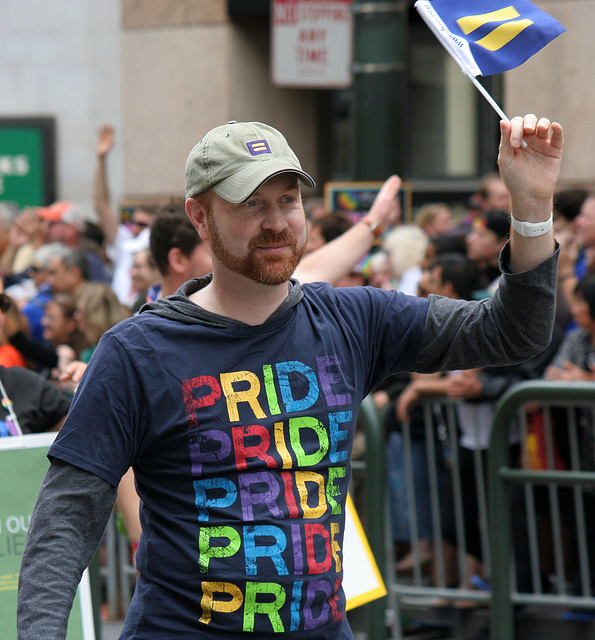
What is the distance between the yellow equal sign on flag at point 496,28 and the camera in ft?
9.04

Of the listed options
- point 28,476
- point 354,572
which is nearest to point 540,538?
point 354,572

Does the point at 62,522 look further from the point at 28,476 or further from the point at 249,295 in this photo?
the point at 28,476

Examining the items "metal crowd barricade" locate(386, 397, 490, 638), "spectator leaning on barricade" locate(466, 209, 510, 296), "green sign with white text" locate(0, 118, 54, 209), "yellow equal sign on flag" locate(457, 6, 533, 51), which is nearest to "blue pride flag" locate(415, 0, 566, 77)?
"yellow equal sign on flag" locate(457, 6, 533, 51)

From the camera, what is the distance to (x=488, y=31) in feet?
9.07

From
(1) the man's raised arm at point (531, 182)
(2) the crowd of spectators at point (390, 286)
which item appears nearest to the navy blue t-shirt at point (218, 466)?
(1) the man's raised arm at point (531, 182)

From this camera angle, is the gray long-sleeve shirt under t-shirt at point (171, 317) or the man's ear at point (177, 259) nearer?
the gray long-sleeve shirt under t-shirt at point (171, 317)

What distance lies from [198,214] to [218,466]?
607 mm

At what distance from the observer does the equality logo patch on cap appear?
96.7 inches

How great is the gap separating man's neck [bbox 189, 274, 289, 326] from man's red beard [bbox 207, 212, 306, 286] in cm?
5

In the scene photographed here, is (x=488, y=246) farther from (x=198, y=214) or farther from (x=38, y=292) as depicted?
(x=198, y=214)

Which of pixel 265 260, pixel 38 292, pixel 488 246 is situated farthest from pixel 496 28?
pixel 38 292

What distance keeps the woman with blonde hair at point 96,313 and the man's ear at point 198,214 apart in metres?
3.87

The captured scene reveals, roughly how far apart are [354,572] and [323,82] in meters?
4.49

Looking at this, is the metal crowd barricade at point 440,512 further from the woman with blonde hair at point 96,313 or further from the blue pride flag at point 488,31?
the blue pride flag at point 488,31
